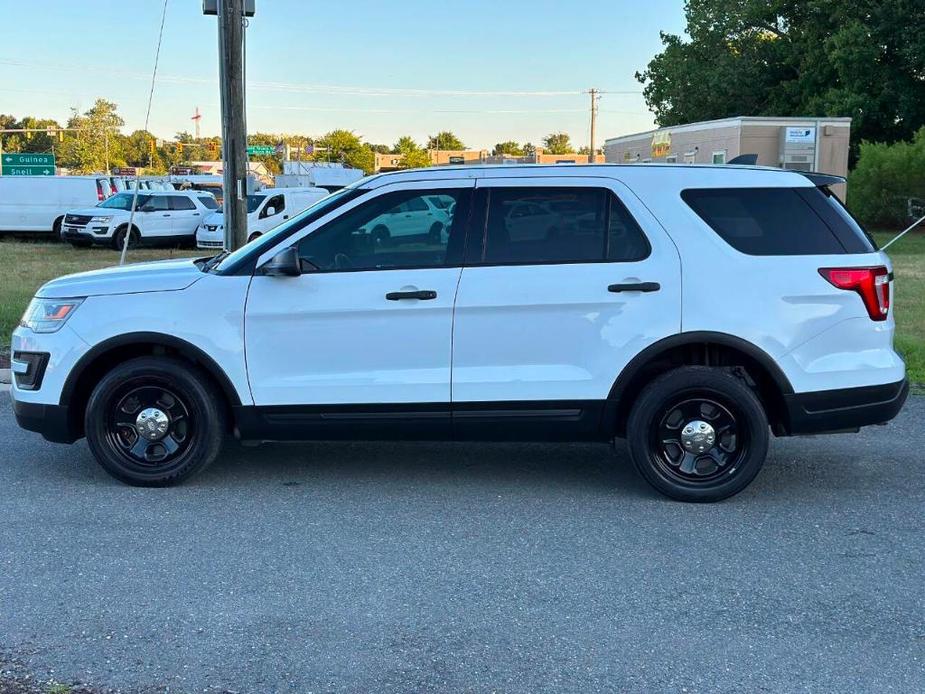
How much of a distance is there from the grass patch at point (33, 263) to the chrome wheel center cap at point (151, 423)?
15.7ft

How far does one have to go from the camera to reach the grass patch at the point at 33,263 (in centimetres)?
1266

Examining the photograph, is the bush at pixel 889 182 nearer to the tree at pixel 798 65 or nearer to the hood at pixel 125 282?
the tree at pixel 798 65

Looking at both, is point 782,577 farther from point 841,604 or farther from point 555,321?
point 555,321

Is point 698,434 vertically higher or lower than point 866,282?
lower

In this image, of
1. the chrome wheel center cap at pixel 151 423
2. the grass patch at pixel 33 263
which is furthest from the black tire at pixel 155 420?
the grass patch at pixel 33 263

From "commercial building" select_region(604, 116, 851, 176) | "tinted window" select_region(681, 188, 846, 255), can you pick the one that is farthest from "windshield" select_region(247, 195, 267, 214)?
"tinted window" select_region(681, 188, 846, 255)

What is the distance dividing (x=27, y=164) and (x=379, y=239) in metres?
53.7

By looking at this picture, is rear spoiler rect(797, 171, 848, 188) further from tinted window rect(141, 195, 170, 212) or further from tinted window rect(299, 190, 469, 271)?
tinted window rect(141, 195, 170, 212)

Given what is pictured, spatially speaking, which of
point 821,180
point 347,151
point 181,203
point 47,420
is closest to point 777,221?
point 821,180

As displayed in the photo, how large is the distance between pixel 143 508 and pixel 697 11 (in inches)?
1597

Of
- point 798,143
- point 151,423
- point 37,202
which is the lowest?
point 151,423

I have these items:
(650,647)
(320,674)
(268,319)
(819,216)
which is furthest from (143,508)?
(819,216)

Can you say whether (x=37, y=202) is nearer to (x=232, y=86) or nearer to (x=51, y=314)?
(x=232, y=86)

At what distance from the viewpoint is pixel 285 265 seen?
18.3ft
